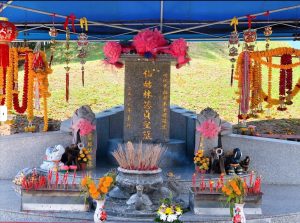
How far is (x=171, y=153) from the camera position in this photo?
8156 millimetres

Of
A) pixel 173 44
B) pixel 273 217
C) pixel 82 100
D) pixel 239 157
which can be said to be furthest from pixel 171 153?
pixel 82 100

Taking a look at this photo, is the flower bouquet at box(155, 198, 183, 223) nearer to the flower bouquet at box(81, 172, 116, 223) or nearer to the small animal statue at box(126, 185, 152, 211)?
the flower bouquet at box(81, 172, 116, 223)

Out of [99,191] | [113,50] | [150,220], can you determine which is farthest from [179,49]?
[99,191]

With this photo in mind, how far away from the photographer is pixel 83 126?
307 inches

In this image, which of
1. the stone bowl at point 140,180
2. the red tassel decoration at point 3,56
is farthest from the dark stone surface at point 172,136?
the red tassel decoration at point 3,56

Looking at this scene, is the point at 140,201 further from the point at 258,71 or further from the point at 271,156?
the point at 258,71

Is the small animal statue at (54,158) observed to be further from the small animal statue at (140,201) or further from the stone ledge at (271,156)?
the stone ledge at (271,156)

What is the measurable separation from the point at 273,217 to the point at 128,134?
2815 mm

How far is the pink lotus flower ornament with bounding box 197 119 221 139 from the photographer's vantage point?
779cm

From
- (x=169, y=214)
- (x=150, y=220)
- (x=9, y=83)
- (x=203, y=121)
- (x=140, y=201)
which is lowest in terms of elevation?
(x=150, y=220)

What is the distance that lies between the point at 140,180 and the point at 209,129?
1996mm

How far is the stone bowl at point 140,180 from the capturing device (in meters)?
6.09

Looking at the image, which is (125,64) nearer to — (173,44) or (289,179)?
(173,44)

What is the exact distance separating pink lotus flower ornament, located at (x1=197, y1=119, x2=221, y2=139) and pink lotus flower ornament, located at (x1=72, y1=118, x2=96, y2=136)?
154 cm
